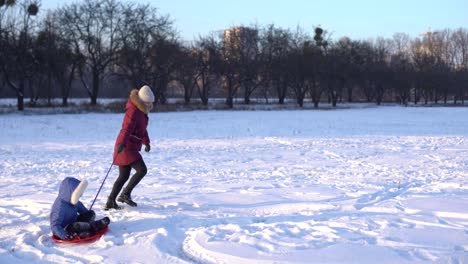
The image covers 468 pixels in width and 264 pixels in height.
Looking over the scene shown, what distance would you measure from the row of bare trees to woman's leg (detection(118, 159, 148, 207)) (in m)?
31.2

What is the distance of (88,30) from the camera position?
44312mm

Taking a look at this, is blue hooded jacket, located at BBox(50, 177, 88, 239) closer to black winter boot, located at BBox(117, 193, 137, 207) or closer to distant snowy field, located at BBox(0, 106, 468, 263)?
distant snowy field, located at BBox(0, 106, 468, 263)

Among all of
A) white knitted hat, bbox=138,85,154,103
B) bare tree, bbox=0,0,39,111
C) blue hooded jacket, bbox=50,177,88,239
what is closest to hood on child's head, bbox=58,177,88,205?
blue hooded jacket, bbox=50,177,88,239

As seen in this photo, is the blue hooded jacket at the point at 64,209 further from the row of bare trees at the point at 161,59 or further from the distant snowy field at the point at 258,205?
the row of bare trees at the point at 161,59

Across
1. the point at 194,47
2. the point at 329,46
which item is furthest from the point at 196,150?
the point at 329,46

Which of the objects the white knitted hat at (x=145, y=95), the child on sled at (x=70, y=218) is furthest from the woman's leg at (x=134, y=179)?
the child on sled at (x=70, y=218)

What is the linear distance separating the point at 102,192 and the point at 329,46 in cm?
5745

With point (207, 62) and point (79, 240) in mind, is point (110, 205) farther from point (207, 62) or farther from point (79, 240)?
point (207, 62)

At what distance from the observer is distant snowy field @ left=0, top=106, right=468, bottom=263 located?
5.08m

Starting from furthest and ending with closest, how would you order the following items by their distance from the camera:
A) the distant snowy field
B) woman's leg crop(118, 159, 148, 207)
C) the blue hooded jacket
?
woman's leg crop(118, 159, 148, 207)
the blue hooded jacket
the distant snowy field

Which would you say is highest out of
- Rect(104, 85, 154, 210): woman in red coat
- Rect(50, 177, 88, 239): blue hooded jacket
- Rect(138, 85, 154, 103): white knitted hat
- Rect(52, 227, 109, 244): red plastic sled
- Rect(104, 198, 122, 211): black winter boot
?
Rect(138, 85, 154, 103): white knitted hat

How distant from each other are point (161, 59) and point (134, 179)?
1504 inches

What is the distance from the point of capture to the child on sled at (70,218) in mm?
5484

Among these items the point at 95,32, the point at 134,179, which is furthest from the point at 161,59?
the point at 134,179
